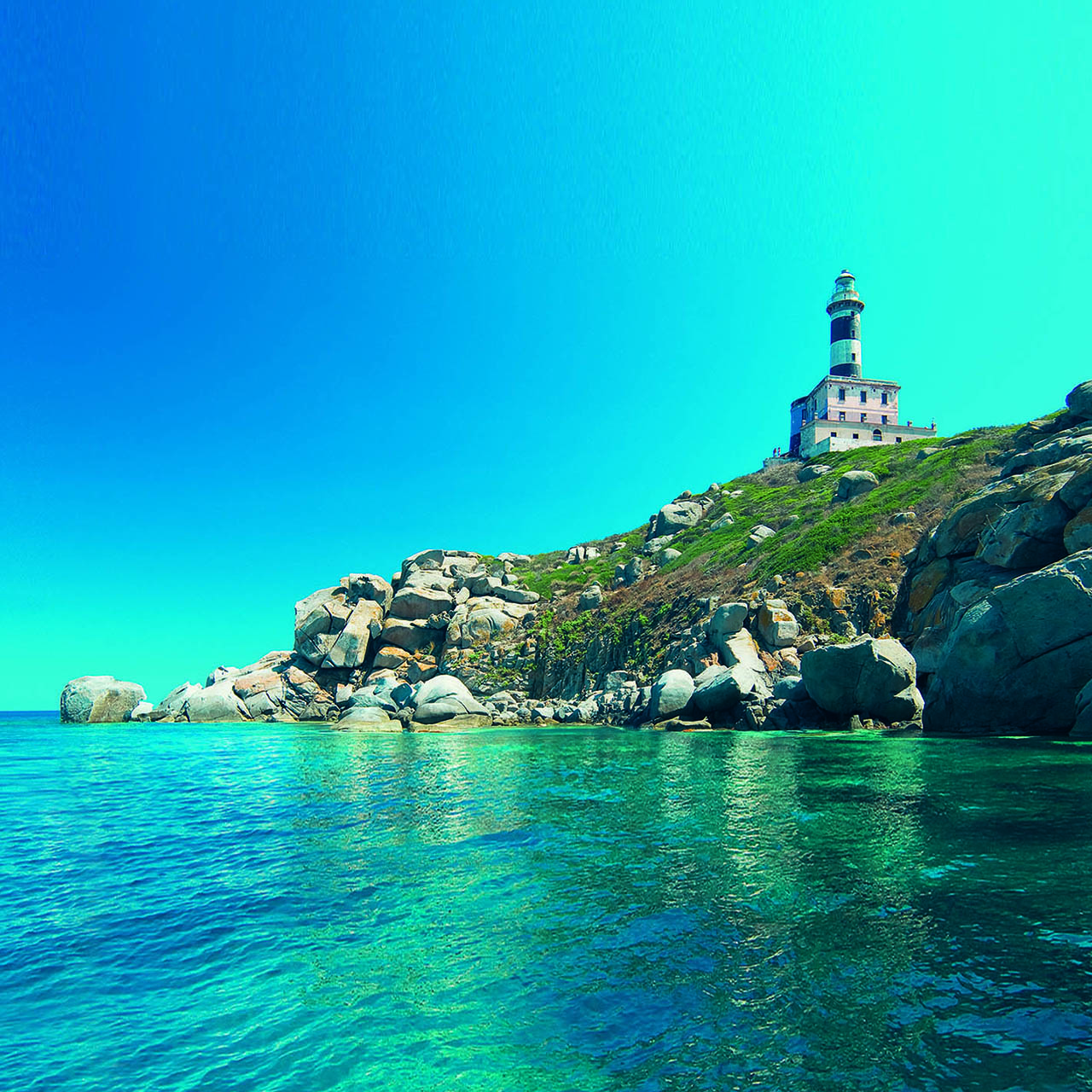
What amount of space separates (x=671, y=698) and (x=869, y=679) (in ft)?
36.6

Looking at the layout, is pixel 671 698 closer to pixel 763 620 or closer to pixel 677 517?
pixel 763 620

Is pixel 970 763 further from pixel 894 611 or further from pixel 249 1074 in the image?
pixel 894 611

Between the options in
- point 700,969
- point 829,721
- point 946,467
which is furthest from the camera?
point 946,467

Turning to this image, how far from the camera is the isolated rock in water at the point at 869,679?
26.0m

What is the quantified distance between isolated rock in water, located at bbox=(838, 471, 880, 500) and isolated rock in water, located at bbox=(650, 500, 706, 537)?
70.7ft

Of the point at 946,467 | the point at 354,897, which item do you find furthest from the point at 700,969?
the point at 946,467

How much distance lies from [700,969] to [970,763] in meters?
13.5

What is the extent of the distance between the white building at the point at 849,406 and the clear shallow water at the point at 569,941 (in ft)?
262

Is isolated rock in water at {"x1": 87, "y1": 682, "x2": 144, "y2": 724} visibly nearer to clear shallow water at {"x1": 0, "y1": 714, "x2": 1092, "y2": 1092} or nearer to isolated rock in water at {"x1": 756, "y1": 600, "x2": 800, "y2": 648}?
clear shallow water at {"x1": 0, "y1": 714, "x2": 1092, "y2": 1092}

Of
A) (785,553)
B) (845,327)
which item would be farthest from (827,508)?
(845,327)

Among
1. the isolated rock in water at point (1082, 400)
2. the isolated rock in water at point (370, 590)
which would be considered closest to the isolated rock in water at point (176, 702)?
the isolated rock in water at point (370, 590)

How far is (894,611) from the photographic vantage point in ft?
110

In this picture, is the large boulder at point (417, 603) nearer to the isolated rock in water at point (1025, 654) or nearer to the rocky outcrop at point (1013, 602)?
the rocky outcrop at point (1013, 602)

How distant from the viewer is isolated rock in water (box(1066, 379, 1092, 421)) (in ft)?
109
